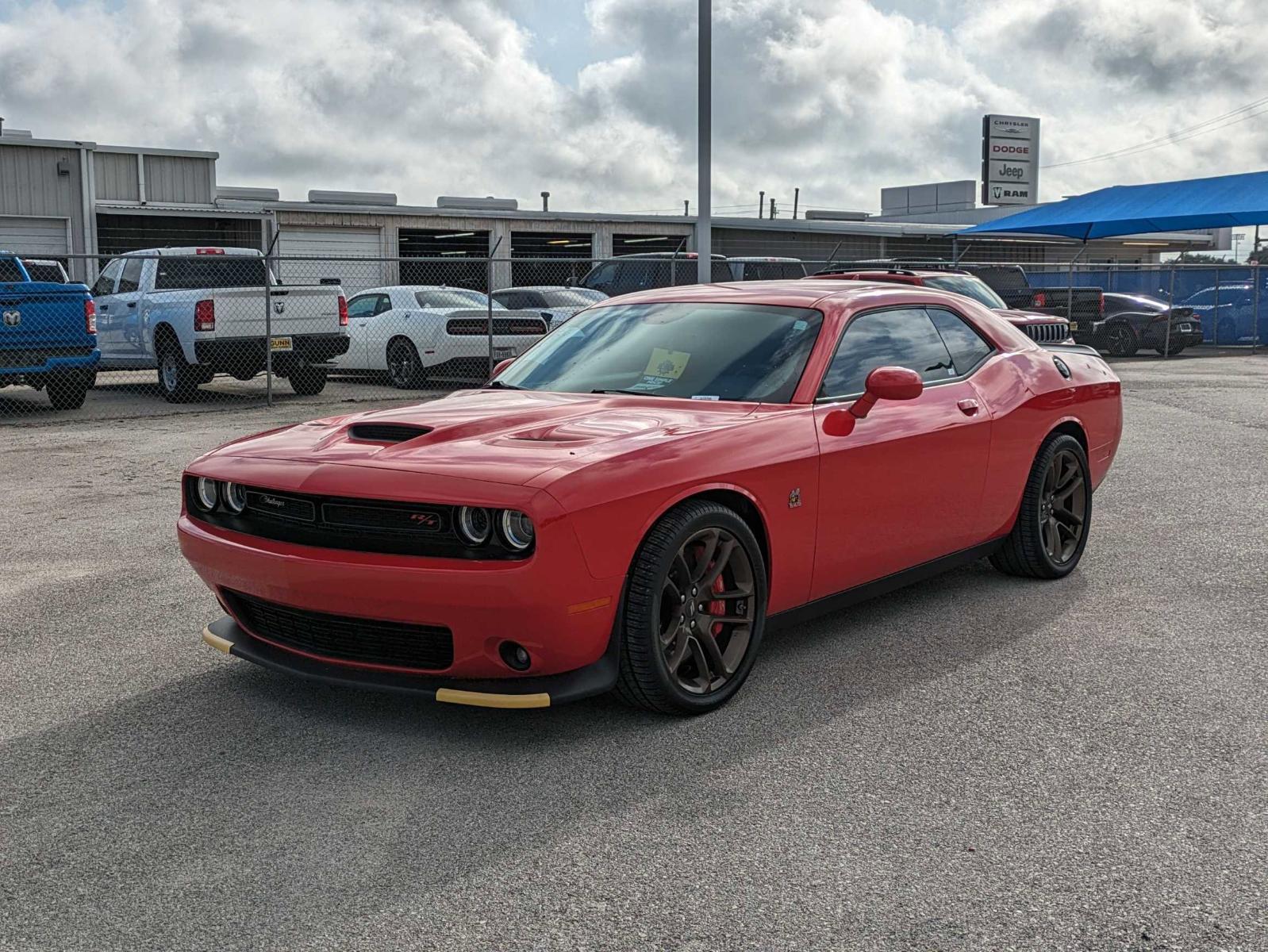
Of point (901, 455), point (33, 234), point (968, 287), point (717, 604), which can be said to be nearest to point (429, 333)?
point (968, 287)

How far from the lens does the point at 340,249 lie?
3198 centimetres

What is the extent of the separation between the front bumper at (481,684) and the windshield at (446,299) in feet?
45.1

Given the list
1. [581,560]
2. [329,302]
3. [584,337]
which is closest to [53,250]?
[329,302]

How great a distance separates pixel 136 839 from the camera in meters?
3.36

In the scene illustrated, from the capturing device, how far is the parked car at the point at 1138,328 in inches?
970

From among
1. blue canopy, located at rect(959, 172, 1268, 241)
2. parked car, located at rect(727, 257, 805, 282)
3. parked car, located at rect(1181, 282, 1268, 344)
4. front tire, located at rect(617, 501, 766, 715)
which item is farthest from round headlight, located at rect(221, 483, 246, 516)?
blue canopy, located at rect(959, 172, 1268, 241)

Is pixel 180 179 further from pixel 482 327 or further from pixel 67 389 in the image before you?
pixel 67 389

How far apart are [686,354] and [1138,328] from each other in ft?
71.4

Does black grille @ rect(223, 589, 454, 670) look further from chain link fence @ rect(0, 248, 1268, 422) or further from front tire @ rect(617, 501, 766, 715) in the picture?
chain link fence @ rect(0, 248, 1268, 422)

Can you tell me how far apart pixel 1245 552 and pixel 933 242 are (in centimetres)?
4043

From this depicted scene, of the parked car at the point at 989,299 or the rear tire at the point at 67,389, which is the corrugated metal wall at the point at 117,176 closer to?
the rear tire at the point at 67,389

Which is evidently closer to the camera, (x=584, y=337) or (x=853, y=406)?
(x=853, y=406)

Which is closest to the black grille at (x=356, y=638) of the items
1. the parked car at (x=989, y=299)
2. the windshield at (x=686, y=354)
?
the windshield at (x=686, y=354)

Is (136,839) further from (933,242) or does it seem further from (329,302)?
(933,242)
